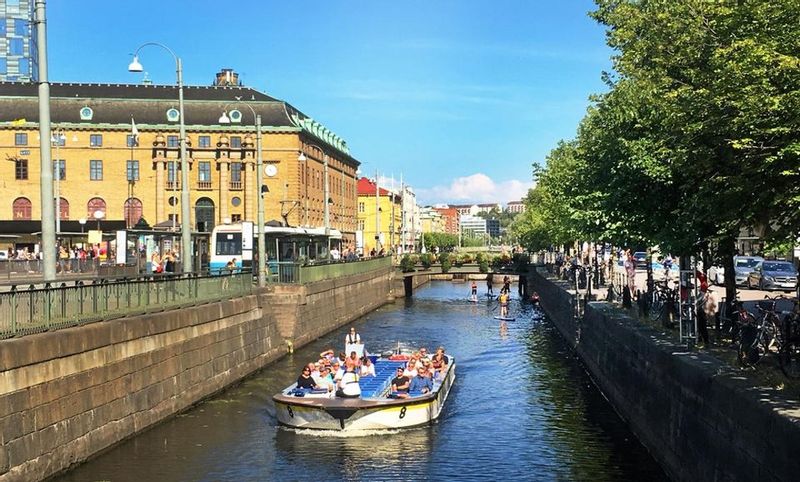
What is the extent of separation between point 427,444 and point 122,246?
20.9m

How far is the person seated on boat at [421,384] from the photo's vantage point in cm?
2604

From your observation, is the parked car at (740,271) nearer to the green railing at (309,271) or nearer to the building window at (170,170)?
the green railing at (309,271)

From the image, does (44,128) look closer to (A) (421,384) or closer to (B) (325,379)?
(B) (325,379)

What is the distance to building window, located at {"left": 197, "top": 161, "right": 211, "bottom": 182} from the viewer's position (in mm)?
87625

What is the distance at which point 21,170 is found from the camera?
84312 mm

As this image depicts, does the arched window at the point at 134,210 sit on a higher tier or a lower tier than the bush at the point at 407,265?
higher

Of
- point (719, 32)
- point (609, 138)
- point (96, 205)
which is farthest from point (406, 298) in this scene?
point (719, 32)

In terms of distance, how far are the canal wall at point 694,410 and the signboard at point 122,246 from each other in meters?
20.6

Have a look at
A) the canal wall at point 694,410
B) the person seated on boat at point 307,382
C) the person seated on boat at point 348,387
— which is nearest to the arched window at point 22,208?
the person seated on boat at point 307,382

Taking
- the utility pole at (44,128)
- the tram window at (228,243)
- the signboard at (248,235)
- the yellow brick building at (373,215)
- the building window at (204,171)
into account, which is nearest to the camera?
the utility pole at (44,128)

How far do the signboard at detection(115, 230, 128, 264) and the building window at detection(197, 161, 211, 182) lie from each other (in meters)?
48.3

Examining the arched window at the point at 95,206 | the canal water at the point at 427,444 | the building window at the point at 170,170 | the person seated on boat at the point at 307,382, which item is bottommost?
the canal water at the point at 427,444

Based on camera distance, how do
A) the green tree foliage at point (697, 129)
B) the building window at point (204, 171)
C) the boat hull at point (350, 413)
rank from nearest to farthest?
1. the green tree foliage at point (697, 129)
2. the boat hull at point (350, 413)
3. the building window at point (204, 171)

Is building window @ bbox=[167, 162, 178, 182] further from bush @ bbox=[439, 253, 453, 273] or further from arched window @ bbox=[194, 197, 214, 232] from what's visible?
bush @ bbox=[439, 253, 453, 273]
